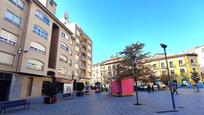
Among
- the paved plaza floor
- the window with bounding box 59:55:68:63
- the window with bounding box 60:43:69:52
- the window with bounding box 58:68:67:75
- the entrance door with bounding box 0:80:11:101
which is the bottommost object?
the paved plaza floor

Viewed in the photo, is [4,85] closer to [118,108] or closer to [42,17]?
[42,17]

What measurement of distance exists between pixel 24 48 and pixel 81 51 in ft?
92.7

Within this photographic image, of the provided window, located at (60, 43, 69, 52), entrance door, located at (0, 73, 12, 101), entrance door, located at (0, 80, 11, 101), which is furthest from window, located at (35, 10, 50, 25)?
entrance door, located at (0, 80, 11, 101)

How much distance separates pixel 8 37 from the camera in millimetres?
18625

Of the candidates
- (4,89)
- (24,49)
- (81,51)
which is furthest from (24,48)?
(81,51)

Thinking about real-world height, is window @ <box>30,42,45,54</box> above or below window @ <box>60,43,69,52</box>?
below

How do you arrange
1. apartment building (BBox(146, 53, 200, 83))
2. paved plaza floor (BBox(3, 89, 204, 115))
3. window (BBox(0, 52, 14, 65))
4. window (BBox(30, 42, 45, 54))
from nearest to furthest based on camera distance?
1. paved plaza floor (BBox(3, 89, 204, 115))
2. window (BBox(0, 52, 14, 65))
3. window (BBox(30, 42, 45, 54))
4. apartment building (BBox(146, 53, 200, 83))

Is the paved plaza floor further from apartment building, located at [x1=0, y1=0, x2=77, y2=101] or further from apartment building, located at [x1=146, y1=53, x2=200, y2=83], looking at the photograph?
apartment building, located at [x1=146, y1=53, x2=200, y2=83]

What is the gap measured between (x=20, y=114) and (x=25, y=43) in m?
12.6

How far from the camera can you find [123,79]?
2433 centimetres

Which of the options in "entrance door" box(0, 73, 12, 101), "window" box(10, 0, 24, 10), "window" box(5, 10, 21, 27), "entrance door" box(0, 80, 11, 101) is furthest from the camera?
"window" box(10, 0, 24, 10)

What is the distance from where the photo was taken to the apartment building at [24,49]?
18250 millimetres

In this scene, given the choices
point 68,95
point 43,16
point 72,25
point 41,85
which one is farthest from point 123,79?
point 72,25

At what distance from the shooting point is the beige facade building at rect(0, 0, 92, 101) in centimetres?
1825
